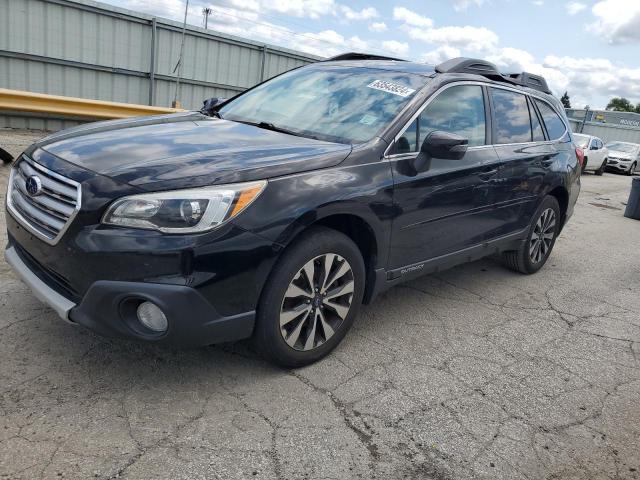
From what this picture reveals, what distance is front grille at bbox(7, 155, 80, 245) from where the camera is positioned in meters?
2.54

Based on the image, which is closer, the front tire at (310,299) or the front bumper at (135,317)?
the front bumper at (135,317)

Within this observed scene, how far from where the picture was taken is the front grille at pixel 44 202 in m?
2.54

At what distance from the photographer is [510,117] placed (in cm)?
455

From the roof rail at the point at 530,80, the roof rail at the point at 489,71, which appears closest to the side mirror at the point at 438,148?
the roof rail at the point at 489,71

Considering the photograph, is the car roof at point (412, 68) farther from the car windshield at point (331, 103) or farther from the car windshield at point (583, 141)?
the car windshield at point (583, 141)

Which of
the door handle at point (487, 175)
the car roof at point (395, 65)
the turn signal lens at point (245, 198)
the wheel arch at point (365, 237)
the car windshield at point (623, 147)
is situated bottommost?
the wheel arch at point (365, 237)

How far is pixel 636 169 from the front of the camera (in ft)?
75.9

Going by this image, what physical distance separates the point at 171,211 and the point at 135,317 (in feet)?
1.77

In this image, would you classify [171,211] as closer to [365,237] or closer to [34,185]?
[34,185]

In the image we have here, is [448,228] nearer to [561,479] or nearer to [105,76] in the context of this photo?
[561,479]

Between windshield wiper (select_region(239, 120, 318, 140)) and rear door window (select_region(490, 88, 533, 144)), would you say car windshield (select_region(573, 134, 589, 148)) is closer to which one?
rear door window (select_region(490, 88, 533, 144))

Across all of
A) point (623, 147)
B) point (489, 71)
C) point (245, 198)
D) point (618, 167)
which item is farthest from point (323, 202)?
point (623, 147)

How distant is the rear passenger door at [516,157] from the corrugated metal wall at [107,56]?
8.19 metres

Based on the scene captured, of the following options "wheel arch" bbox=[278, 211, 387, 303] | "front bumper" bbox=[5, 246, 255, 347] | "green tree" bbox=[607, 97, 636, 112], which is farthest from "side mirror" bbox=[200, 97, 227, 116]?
"green tree" bbox=[607, 97, 636, 112]
